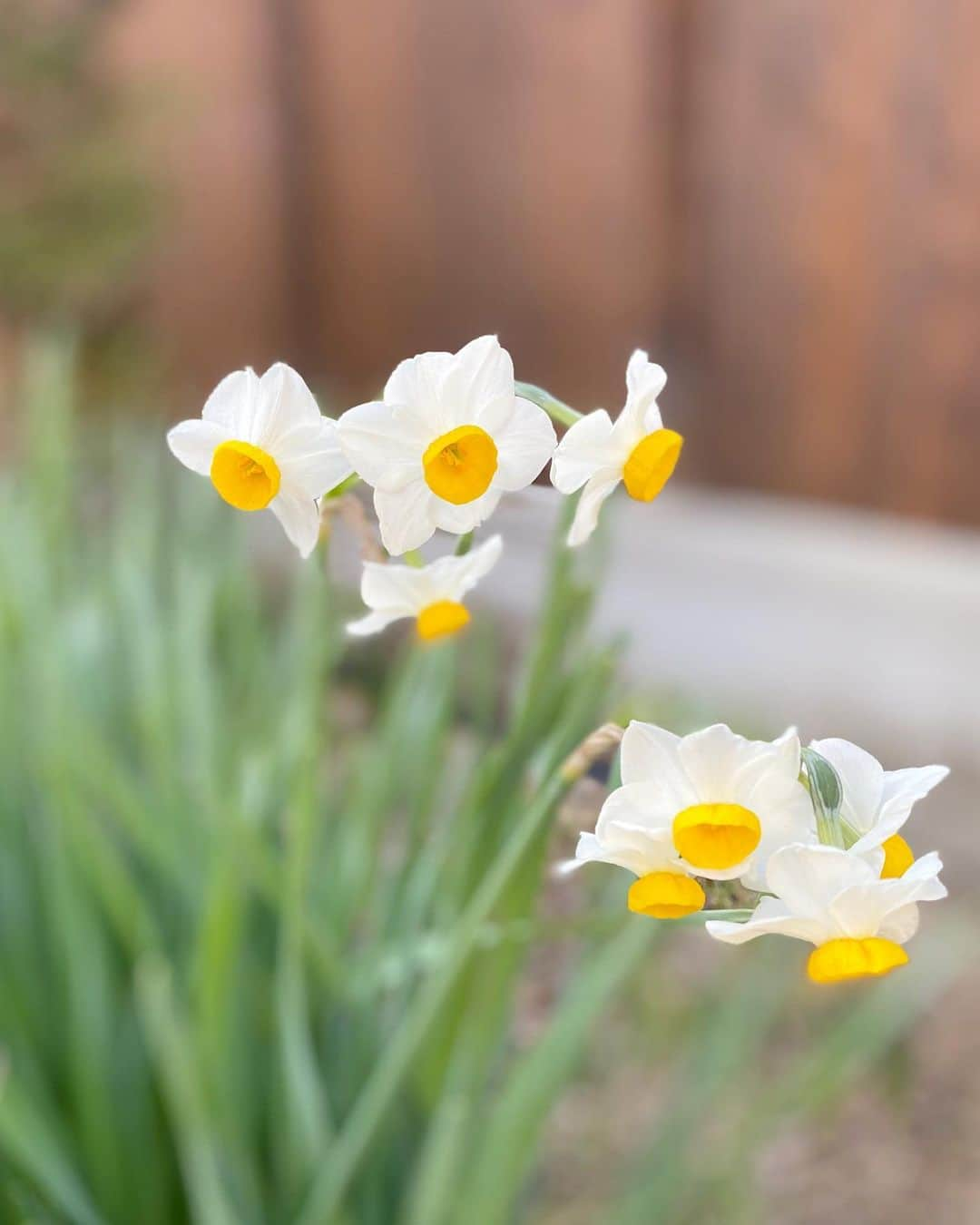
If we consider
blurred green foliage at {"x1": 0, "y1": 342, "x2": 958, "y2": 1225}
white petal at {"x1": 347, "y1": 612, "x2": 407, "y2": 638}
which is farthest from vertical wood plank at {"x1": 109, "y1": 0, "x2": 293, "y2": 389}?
white petal at {"x1": 347, "y1": 612, "x2": 407, "y2": 638}

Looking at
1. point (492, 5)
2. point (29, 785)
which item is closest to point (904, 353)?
point (492, 5)

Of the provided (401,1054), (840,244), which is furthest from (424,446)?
(840,244)

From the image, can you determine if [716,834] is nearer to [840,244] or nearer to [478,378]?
[478,378]

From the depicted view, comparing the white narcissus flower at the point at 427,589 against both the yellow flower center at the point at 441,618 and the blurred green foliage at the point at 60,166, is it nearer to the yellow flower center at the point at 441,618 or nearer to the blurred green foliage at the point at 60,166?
the yellow flower center at the point at 441,618

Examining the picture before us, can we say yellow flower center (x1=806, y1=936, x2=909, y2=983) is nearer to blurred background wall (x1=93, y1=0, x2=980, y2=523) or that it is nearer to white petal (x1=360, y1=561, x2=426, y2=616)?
white petal (x1=360, y1=561, x2=426, y2=616)

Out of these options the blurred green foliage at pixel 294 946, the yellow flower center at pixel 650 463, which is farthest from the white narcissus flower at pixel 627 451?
the blurred green foliage at pixel 294 946

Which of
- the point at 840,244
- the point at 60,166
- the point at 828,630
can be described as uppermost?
the point at 840,244
